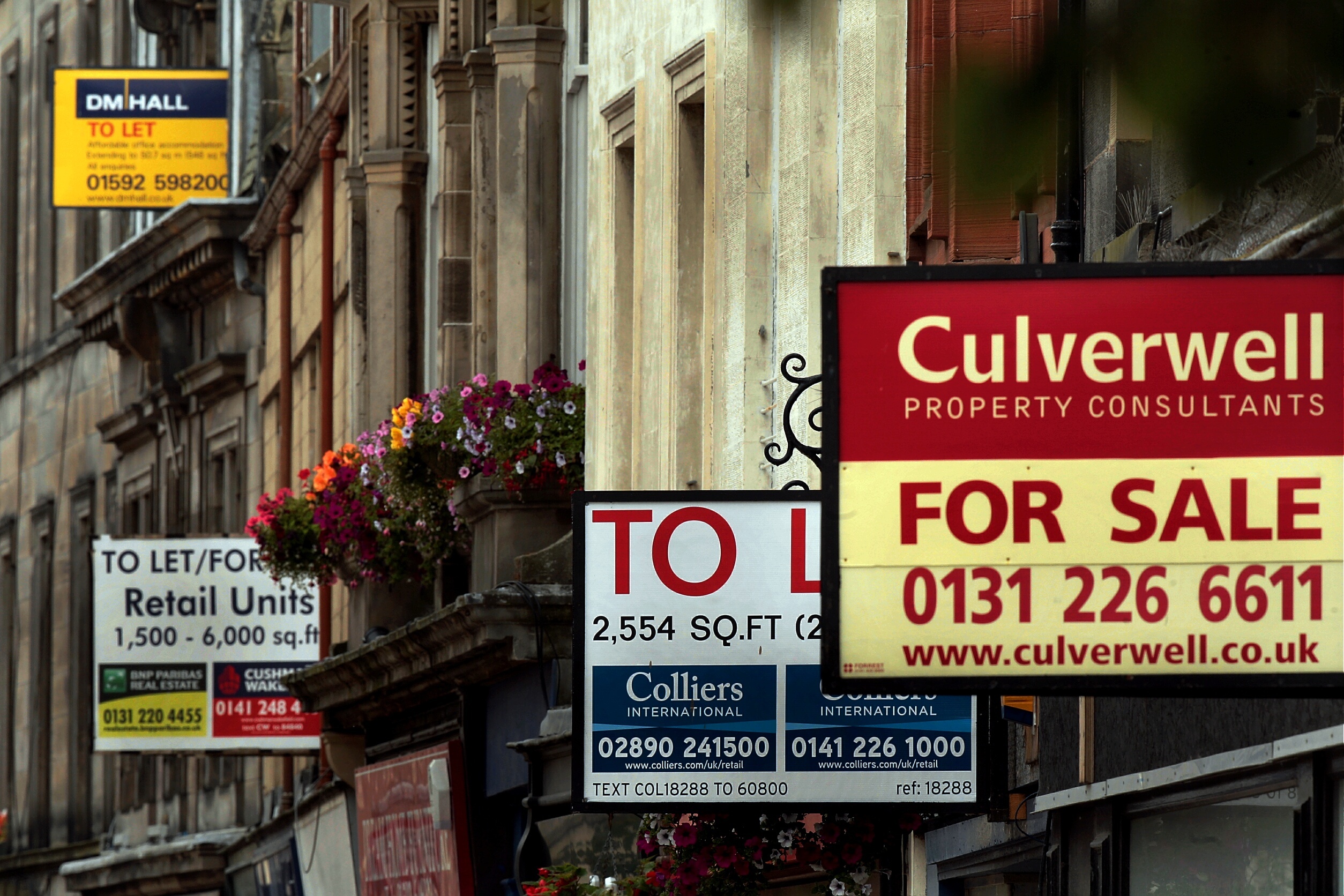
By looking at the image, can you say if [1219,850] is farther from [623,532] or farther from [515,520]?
[515,520]

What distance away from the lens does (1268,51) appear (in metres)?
2.60

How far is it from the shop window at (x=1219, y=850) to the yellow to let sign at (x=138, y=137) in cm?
2273

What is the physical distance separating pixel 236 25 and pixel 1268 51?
2761 centimetres

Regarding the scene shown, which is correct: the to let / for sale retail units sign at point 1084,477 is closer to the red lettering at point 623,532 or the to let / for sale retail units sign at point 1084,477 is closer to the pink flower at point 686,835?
the red lettering at point 623,532

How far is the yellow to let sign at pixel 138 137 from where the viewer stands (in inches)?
1160

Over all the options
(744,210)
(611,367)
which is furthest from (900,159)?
(611,367)

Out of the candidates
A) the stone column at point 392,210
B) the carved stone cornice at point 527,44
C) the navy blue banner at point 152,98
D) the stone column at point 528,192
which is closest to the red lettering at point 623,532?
the stone column at point 528,192

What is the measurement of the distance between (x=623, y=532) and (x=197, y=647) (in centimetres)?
1316

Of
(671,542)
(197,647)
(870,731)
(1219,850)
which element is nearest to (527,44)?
(197,647)

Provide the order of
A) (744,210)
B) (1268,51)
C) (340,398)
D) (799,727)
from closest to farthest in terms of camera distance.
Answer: (1268,51) < (799,727) < (744,210) < (340,398)

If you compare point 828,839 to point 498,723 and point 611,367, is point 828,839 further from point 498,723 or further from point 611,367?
point 498,723

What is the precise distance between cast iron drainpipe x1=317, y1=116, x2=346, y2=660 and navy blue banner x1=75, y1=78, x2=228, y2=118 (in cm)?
611

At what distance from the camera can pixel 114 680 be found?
23.1 m

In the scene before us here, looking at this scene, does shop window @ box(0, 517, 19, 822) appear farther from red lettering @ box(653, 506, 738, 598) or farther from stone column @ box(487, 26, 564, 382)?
red lettering @ box(653, 506, 738, 598)
